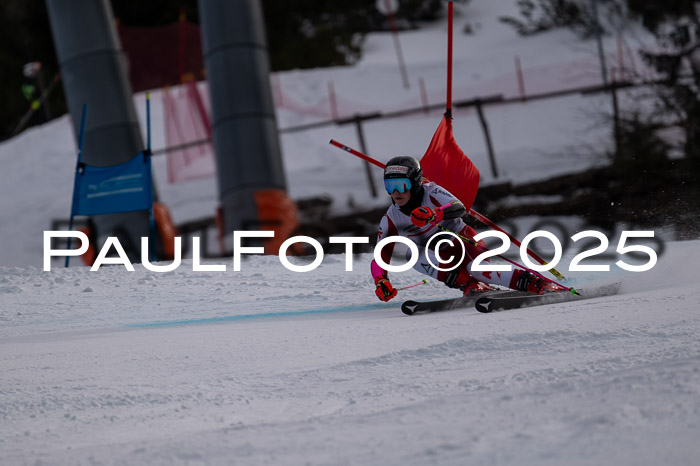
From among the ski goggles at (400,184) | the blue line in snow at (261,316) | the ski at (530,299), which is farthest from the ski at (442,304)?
the ski goggles at (400,184)

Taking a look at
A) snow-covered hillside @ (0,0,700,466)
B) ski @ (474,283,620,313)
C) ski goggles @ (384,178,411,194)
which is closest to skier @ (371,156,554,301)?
Answer: ski goggles @ (384,178,411,194)

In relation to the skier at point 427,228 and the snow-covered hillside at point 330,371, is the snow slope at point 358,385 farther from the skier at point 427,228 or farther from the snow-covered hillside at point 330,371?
the skier at point 427,228

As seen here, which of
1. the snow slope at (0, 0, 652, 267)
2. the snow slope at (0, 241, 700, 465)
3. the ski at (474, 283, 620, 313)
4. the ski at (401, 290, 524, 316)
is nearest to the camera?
the snow slope at (0, 241, 700, 465)

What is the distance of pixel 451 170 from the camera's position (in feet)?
24.4

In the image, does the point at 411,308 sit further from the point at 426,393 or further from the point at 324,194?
the point at 324,194

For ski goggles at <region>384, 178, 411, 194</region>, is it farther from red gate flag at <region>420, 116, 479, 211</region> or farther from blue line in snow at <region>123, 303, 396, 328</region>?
red gate flag at <region>420, 116, 479, 211</region>

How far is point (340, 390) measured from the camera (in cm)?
349

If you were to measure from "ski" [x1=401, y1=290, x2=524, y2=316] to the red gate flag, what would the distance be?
4.91ft

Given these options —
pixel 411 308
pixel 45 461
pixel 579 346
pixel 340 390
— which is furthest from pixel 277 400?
pixel 411 308

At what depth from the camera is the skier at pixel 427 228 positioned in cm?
596

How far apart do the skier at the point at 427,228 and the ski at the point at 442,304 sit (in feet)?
0.51

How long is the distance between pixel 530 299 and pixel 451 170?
1.97 m

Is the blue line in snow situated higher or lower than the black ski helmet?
lower

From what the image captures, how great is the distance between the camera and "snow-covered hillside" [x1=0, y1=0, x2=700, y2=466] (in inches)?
106
